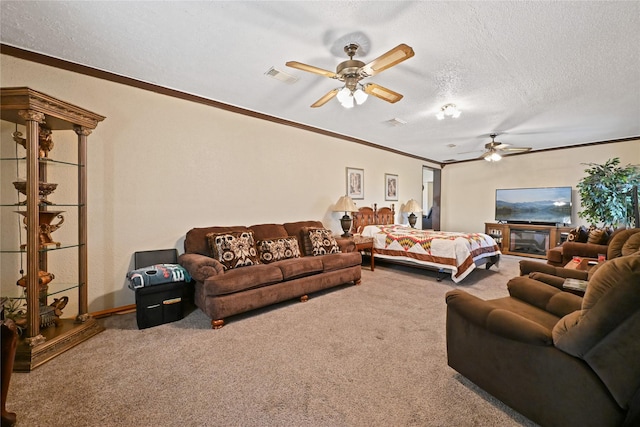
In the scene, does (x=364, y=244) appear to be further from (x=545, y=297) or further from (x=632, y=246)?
(x=632, y=246)

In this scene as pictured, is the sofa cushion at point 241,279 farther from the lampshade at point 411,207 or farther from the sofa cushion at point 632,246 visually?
the lampshade at point 411,207

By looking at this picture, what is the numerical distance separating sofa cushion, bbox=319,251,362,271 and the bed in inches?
43.9

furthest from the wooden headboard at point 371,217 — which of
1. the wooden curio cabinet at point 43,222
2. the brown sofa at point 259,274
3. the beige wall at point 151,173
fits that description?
the wooden curio cabinet at point 43,222

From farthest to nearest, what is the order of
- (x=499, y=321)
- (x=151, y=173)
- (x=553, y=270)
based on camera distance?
1. (x=151, y=173)
2. (x=553, y=270)
3. (x=499, y=321)

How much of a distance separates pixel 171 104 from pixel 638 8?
4.36 meters

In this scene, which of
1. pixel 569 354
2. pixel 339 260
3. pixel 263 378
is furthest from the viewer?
pixel 339 260

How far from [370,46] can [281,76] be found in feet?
3.37

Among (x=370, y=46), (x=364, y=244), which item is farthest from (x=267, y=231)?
(x=370, y=46)

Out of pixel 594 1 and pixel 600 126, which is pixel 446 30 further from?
pixel 600 126

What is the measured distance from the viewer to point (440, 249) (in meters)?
4.15

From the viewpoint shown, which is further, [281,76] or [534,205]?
[534,205]

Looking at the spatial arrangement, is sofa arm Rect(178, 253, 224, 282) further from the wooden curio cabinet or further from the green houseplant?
the green houseplant

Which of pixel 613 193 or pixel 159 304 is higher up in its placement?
pixel 613 193

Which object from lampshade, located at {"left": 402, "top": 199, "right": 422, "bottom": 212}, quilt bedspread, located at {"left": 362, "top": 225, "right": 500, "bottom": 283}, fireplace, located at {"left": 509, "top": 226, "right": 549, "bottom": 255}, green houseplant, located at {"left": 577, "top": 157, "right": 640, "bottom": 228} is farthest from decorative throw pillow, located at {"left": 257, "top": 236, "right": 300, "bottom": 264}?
fireplace, located at {"left": 509, "top": 226, "right": 549, "bottom": 255}
